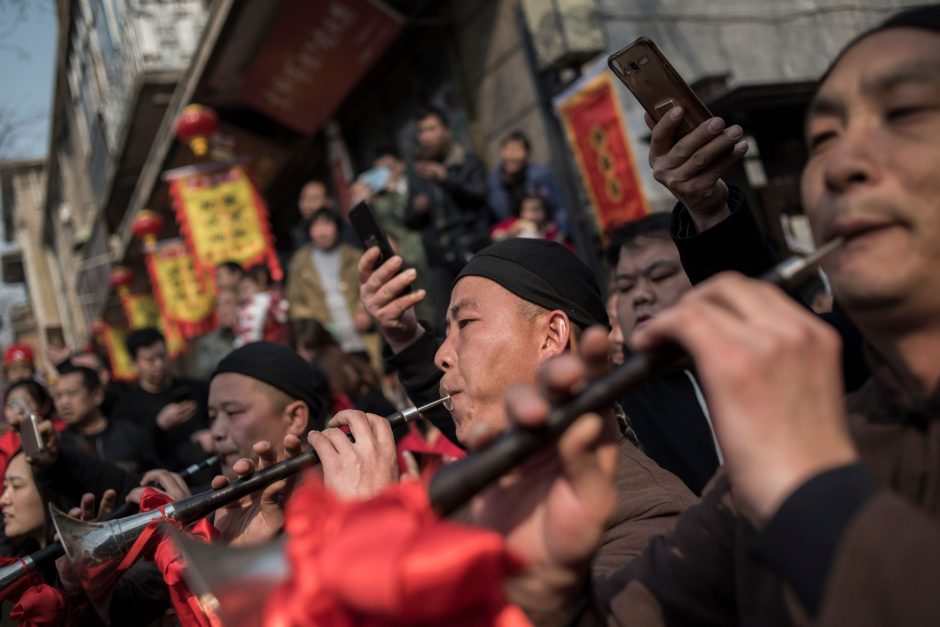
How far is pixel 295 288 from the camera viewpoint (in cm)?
870

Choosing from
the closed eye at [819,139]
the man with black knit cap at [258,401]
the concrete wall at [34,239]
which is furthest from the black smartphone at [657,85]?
the concrete wall at [34,239]

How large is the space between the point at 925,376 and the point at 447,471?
0.77m

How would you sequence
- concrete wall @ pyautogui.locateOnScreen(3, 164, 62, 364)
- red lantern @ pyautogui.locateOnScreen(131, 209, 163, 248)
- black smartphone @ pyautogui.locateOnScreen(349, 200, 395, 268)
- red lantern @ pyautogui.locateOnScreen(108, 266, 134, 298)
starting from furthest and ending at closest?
concrete wall @ pyautogui.locateOnScreen(3, 164, 62, 364) → red lantern @ pyautogui.locateOnScreen(108, 266, 134, 298) → red lantern @ pyautogui.locateOnScreen(131, 209, 163, 248) → black smartphone @ pyautogui.locateOnScreen(349, 200, 395, 268)

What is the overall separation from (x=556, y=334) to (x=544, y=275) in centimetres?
21

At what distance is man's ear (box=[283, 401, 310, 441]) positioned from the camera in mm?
3936

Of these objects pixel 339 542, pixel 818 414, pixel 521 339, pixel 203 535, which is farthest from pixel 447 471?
pixel 203 535

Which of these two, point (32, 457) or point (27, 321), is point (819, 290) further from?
point (27, 321)

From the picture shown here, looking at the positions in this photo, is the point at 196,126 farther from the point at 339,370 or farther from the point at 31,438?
the point at 31,438

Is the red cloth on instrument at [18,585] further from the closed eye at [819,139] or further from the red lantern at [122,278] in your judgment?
the red lantern at [122,278]

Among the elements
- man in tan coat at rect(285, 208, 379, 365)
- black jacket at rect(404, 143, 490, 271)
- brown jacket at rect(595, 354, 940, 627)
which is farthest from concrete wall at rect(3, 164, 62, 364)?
brown jacket at rect(595, 354, 940, 627)

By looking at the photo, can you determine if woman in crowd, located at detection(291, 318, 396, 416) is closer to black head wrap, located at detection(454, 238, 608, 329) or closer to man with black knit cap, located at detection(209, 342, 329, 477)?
man with black knit cap, located at detection(209, 342, 329, 477)

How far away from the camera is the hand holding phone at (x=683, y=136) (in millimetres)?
2332

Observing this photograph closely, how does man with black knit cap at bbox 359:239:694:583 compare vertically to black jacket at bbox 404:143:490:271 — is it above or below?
below

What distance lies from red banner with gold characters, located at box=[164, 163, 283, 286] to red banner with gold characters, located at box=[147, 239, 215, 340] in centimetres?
→ 267
